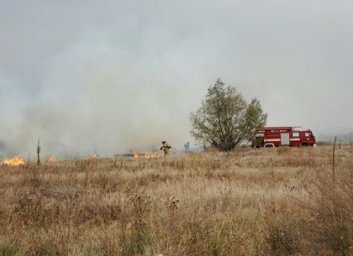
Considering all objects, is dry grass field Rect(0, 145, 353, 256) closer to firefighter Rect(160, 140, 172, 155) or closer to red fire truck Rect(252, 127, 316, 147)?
firefighter Rect(160, 140, 172, 155)

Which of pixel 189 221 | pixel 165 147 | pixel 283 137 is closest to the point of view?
pixel 189 221

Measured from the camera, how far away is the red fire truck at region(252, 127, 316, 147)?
52.8 metres

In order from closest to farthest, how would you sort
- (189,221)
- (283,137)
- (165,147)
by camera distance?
(189,221) → (165,147) → (283,137)

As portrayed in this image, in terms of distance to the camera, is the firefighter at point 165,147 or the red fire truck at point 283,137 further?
the red fire truck at point 283,137

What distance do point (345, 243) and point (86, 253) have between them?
311 cm

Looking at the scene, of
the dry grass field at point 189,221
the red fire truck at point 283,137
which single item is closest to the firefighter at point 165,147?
the dry grass field at point 189,221

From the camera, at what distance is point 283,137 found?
173ft

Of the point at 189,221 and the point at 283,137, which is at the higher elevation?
the point at 283,137

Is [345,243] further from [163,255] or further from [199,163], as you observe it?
[199,163]

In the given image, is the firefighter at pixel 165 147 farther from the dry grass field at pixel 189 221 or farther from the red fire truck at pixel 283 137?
the red fire truck at pixel 283 137

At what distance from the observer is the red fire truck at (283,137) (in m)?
52.8

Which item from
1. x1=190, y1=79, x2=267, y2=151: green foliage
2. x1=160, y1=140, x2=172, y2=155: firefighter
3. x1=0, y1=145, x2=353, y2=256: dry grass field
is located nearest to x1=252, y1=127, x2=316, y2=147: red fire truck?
x1=190, y1=79, x2=267, y2=151: green foliage

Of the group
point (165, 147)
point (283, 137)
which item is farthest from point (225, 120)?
point (165, 147)

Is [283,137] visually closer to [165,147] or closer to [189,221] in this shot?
[165,147]
